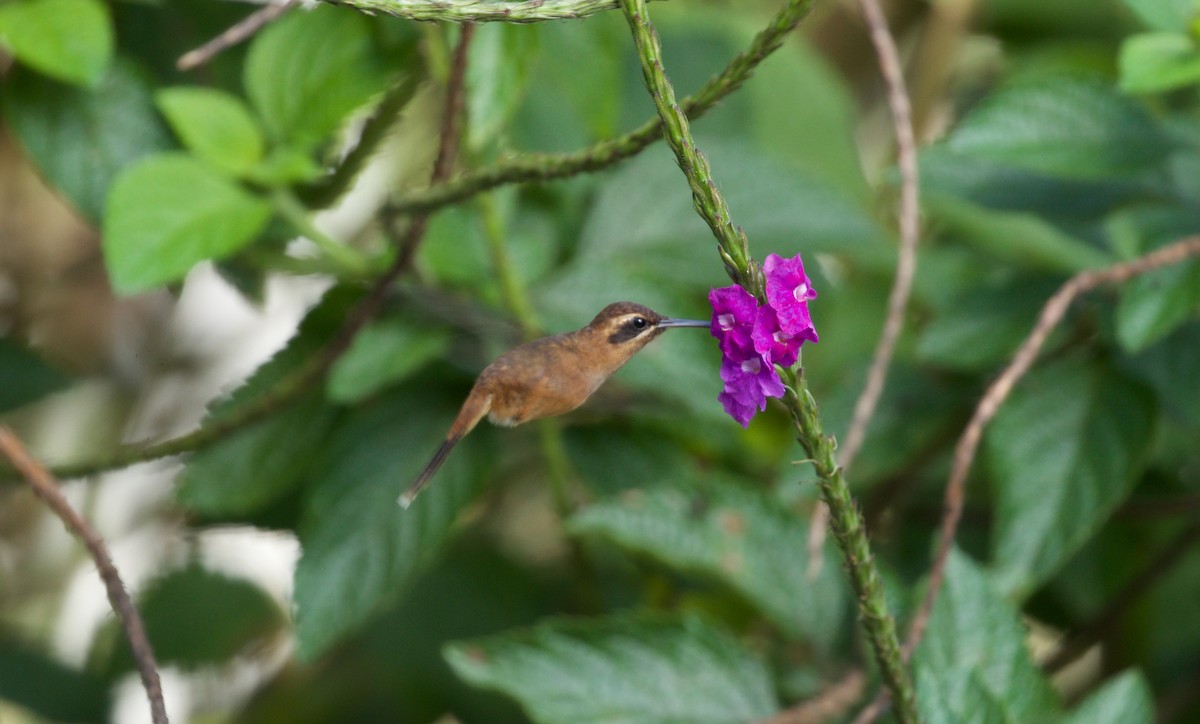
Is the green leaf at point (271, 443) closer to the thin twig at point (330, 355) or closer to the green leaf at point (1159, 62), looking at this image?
the thin twig at point (330, 355)

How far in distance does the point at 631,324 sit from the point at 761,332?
19 centimetres

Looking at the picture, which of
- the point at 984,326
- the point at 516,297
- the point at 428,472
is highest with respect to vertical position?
the point at 516,297

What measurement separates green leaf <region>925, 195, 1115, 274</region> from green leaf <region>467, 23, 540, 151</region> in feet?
2.48

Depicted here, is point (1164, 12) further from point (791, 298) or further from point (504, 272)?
point (791, 298)

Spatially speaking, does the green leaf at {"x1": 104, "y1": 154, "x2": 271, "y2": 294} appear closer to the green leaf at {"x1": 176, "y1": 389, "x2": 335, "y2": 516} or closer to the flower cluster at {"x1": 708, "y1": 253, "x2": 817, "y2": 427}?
the green leaf at {"x1": 176, "y1": 389, "x2": 335, "y2": 516}

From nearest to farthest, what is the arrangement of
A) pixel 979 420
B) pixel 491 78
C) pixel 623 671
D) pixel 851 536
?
pixel 851 536 → pixel 979 420 → pixel 491 78 → pixel 623 671

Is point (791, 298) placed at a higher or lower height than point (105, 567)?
lower

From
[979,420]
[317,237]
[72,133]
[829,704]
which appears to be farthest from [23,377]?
[979,420]

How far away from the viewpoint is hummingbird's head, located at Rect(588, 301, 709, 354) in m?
0.77

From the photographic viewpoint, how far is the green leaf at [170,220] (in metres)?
1.20

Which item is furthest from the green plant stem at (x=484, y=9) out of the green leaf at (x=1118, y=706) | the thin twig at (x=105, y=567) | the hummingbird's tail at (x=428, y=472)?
the green leaf at (x=1118, y=706)

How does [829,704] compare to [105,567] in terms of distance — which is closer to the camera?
[105,567]

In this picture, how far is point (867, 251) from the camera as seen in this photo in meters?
1.86

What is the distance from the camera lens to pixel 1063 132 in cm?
135
